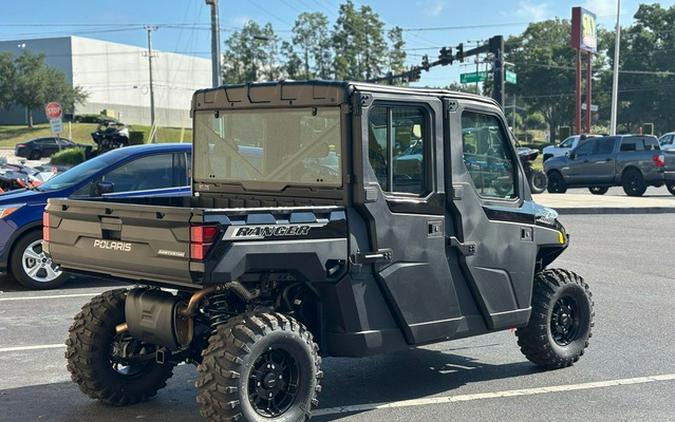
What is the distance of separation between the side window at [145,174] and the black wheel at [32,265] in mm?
1131

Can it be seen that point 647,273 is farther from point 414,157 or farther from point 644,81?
point 644,81

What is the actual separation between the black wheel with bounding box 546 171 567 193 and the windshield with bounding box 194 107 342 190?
21488 millimetres

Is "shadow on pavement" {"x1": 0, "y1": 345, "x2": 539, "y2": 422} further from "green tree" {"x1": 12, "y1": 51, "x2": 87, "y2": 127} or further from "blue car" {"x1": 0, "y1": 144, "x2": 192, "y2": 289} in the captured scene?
"green tree" {"x1": 12, "y1": 51, "x2": 87, "y2": 127}

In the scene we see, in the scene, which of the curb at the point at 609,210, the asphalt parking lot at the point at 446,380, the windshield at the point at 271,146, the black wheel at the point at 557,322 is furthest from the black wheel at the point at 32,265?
the curb at the point at 609,210

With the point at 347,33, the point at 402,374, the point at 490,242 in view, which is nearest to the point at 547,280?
the point at 490,242

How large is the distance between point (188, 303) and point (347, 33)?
93.0 metres

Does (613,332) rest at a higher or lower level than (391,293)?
lower

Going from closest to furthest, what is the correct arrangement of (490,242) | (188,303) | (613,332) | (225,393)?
(225,393)
(188,303)
(490,242)
(613,332)

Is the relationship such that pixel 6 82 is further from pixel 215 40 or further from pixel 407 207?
pixel 407 207

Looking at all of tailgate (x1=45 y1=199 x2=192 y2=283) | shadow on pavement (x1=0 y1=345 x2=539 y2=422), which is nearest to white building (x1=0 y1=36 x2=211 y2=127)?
shadow on pavement (x1=0 y1=345 x2=539 y2=422)

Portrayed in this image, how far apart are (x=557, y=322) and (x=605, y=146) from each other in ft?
66.2

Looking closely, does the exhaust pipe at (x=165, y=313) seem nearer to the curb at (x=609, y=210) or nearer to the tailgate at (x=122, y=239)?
the tailgate at (x=122, y=239)

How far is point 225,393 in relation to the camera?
14.2 ft

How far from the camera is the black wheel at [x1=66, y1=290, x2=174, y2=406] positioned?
524 cm
